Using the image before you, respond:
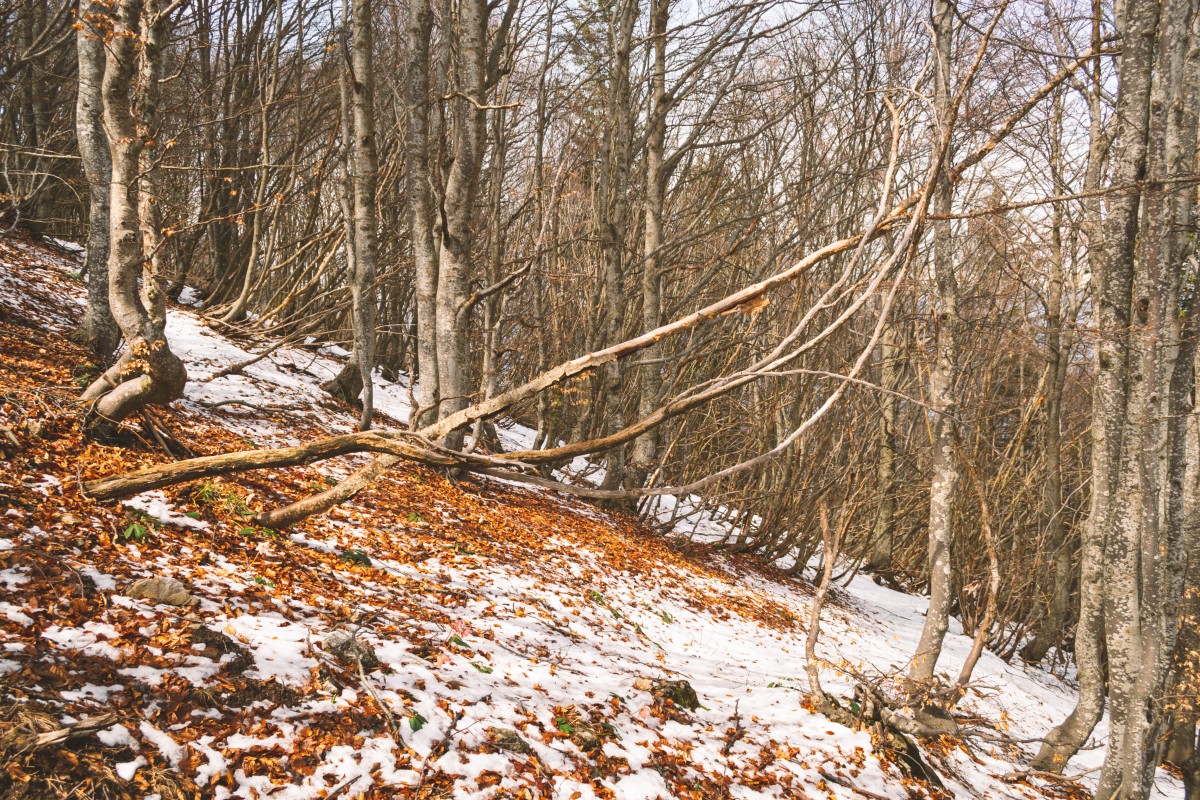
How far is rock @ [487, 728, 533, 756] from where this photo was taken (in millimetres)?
2986

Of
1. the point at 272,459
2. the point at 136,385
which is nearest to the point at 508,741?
the point at 272,459

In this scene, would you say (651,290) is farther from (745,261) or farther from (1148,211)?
(1148,211)

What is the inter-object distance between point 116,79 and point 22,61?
545 centimetres

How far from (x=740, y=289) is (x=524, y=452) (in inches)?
258

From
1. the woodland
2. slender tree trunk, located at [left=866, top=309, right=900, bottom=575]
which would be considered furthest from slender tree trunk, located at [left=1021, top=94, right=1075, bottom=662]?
slender tree trunk, located at [left=866, top=309, right=900, bottom=575]

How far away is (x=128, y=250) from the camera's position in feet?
13.5

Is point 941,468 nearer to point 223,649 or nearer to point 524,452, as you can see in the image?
point 524,452

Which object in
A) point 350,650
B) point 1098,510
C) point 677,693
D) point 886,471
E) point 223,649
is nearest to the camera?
point 223,649

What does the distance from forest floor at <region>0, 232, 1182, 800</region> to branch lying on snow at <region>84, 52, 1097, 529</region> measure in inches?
11.8

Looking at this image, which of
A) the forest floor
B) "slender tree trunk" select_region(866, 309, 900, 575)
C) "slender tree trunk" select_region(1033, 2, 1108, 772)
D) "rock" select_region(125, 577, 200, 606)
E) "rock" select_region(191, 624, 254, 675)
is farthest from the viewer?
"slender tree trunk" select_region(866, 309, 900, 575)

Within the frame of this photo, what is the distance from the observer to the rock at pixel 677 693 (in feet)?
13.1

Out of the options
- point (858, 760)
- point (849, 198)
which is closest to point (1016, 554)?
point (849, 198)

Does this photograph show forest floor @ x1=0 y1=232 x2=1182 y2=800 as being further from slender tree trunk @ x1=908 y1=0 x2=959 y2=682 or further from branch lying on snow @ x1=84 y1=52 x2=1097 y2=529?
slender tree trunk @ x1=908 y1=0 x2=959 y2=682

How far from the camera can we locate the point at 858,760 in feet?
12.9
